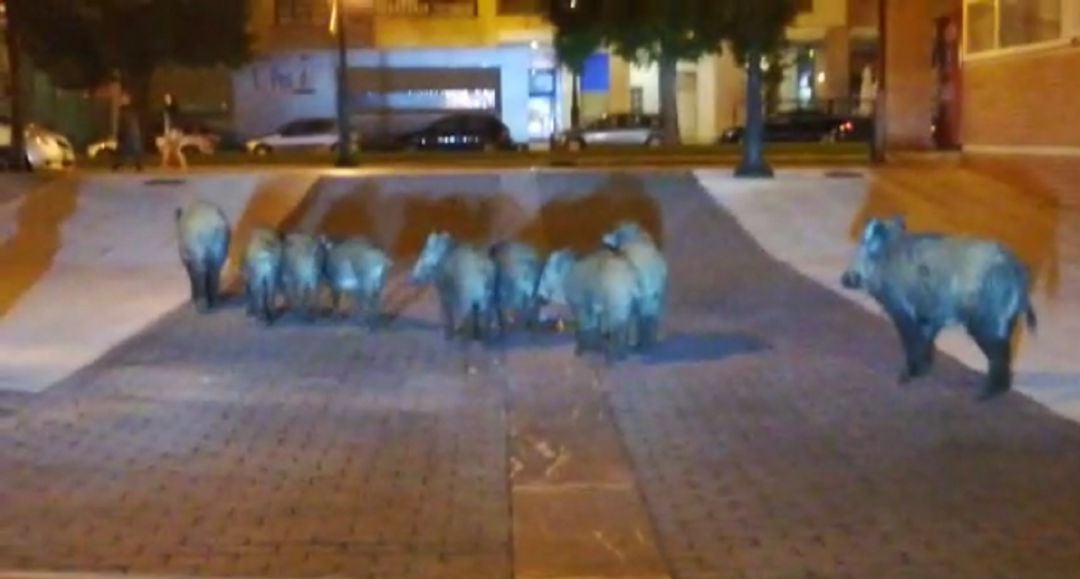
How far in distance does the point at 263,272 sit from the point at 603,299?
379 cm

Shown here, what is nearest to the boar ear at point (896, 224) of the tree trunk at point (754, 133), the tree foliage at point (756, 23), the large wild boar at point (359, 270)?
the large wild boar at point (359, 270)

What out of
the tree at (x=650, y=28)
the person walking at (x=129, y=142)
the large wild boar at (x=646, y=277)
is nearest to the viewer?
the large wild boar at (x=646, y=277)

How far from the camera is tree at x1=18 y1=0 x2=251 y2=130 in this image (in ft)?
141

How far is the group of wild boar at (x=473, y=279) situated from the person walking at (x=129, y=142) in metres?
18.0

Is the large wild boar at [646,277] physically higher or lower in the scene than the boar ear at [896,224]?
lower

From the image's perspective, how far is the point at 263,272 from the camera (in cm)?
1697

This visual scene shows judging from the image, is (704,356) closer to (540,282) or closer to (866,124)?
(540,282)

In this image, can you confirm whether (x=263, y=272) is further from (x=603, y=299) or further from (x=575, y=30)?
(x=575, y=30)

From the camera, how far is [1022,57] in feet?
92.2

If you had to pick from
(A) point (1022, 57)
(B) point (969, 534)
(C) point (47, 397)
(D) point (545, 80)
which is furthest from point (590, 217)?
(D) point (545, 80)

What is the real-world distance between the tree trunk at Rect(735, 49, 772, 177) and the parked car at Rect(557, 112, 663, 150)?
57.5 ft

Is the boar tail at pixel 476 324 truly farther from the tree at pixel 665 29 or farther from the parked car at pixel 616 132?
the parked car at pixel 616 132

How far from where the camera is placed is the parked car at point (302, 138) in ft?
172

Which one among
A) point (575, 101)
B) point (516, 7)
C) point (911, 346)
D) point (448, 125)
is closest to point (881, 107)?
point (448, 125)
